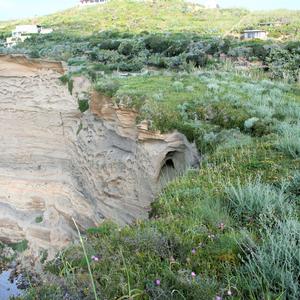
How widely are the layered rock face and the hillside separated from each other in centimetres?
2227

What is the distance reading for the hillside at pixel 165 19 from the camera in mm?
37250

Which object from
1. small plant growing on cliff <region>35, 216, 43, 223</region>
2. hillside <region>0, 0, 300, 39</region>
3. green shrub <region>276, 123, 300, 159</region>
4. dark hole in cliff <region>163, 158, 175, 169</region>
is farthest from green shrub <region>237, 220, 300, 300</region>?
hillside <region>0, 0, 300, 39</region>

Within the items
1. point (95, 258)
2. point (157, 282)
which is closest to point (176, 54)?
point (95, 258)

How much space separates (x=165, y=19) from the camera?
4381 cm

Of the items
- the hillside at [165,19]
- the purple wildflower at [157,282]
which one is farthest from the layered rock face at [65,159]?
the hillside at [165,19]

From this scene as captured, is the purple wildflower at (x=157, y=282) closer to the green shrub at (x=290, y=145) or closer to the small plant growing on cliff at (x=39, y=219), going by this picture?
the green shrub at (x=290, y=145)

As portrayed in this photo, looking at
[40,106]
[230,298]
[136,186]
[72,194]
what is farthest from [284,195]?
[40,106]

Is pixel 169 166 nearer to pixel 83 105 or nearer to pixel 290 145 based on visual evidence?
pixel 290 145

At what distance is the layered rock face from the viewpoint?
8883 millimetres

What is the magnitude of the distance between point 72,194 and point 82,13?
4439 cm

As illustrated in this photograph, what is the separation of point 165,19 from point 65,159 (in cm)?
3414

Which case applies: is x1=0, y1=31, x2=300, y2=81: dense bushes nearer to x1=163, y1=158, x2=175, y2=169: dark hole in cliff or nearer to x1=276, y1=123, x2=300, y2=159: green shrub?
x1=163, y1=158, x2=175, y2=169: dark hole in cliff

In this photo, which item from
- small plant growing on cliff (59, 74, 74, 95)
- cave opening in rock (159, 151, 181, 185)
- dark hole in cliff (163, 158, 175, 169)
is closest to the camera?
cave opening in rock (159, 151, 181, 185)

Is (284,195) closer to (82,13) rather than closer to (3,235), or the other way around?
(3,235)
